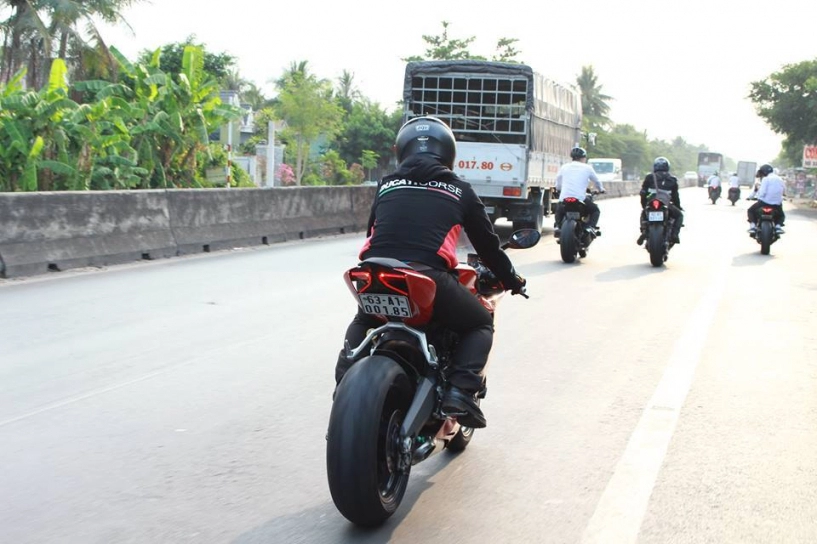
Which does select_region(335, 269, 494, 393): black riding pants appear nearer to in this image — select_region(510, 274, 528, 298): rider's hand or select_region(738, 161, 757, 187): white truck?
select_region(510, 274, 528, 298): rider's hand

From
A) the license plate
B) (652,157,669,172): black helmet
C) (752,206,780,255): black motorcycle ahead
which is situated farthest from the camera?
(752,206,780,255): black motorcycle ahead

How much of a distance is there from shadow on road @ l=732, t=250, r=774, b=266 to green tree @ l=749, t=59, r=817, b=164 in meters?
42.9

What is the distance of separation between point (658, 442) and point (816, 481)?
837mm

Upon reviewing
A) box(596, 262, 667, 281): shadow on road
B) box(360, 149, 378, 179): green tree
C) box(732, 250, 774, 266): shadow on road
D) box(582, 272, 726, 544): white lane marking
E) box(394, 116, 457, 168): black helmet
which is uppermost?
box(360, 149, 378, 179): green tree

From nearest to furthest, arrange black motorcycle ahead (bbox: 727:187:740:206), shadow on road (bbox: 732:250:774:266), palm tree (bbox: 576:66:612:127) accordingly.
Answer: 1. shadow on road (bbox: 732:250:774:266)
2. black motorcycle ahead (bbox: 727:187:740:206)
3. palm tree (bbox: 576:66:612:127)

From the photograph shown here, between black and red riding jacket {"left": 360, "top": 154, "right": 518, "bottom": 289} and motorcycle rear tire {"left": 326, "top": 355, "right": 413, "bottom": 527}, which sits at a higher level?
black and red riding jacket {"left": 360, "top": 154, "right": 518, "bottom": 289}

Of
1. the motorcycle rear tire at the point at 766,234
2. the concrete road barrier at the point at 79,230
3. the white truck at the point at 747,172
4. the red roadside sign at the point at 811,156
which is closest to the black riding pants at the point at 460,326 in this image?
the concrete road barrier at the point at 79,230

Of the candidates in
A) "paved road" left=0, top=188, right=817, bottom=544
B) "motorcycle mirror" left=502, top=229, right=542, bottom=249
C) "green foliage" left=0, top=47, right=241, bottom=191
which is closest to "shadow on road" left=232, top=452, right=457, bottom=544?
"paved road" left=0, top=188, right=817, bottom=544

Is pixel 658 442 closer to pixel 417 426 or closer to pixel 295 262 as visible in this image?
pixel 417 426

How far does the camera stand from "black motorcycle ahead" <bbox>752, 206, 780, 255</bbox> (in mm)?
17469

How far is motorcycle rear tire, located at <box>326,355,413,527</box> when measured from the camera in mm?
3707

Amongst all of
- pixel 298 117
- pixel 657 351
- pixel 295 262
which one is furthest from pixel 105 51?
pixel 657 351

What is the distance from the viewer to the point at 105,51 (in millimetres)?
40469

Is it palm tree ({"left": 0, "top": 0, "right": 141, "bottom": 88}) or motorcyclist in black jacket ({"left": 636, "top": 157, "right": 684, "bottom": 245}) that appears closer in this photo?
motorcyclist in black jacket ({"left": 636, "top": 157, "right": 684, "bottom": 245})
